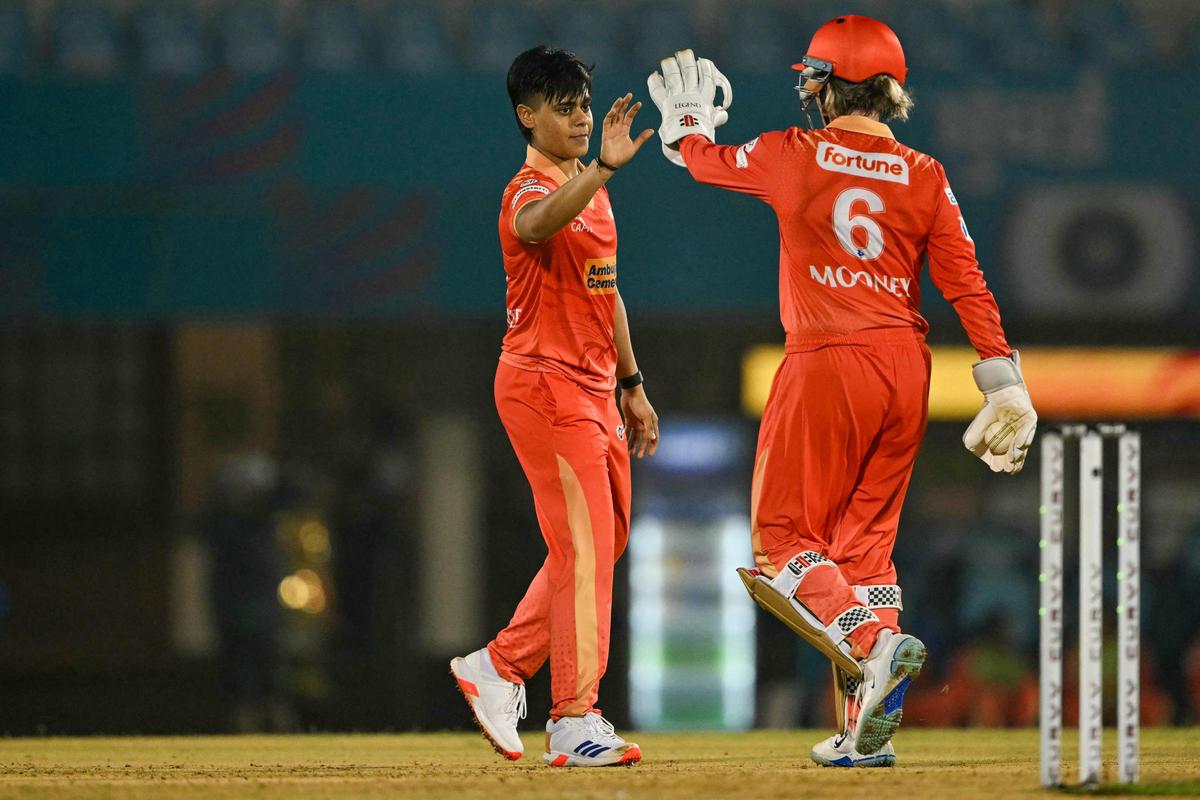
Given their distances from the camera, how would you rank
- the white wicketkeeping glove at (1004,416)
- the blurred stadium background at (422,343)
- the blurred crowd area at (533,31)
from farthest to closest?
the blurred crowd area at (533,31) → the blurred stadium background at (422,343) → the white wicketkeeping glove at (1004,416)

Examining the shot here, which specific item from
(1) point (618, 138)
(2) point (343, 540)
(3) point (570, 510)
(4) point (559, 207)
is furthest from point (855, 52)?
(2) point (343, 540)

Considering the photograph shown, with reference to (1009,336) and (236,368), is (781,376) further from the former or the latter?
(236,368)

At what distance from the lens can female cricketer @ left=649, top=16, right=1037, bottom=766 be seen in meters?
5.14

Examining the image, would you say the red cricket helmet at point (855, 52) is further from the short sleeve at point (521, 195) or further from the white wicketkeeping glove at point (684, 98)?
the short sleeve at point (521, 195)

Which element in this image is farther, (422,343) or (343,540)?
(422,343)

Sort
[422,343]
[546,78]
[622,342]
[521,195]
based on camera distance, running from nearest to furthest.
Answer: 1. [521,195]
2. [546,78]
3. [622,342]
4. [422,343]

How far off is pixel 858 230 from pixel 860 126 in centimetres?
32

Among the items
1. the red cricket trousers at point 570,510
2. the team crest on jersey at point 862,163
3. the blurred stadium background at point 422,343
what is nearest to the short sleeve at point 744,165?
the team crest on jersey at point 862,163

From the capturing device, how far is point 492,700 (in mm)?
5398

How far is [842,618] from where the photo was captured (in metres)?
4.99

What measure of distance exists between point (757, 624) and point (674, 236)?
2877 mm

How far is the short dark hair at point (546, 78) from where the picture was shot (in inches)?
212

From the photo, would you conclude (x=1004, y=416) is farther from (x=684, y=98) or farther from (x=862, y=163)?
(x=684, y=98)

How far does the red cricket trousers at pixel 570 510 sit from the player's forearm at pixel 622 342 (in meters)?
0.24
